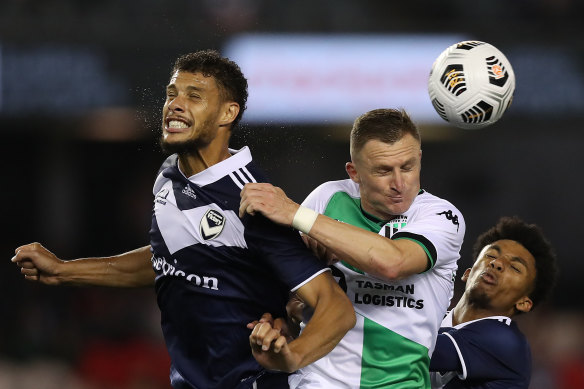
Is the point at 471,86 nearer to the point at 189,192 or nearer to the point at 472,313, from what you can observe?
the point at 472,313

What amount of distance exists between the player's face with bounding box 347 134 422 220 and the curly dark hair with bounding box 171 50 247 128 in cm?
64

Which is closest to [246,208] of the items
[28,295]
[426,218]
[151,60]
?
[426,218]

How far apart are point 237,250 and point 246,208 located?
1.11ft

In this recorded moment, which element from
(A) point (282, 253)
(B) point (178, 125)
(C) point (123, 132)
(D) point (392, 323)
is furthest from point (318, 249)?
(C) point (123, 132)

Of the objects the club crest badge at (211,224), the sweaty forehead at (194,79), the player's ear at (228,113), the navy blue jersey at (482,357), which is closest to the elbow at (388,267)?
the club crest badge at (211,224)

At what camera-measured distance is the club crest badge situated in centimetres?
432

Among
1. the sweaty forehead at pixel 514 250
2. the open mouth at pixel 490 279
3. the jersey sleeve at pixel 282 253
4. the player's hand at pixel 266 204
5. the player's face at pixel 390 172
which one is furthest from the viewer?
the sweaty forehead at pixel 514 250

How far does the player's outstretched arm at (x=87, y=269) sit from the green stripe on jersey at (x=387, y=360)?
4.31ft

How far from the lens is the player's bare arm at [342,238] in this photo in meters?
4.07

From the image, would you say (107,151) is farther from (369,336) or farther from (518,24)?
(369,336)

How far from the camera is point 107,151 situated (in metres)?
16.2

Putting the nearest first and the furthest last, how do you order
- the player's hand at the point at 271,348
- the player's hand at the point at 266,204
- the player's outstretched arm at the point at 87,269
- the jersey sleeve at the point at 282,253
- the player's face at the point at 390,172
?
the player's hand at the point at 271,348
the player's hand at the point at 266,204
the jersey sleeve at the point at 282,253
the player's face at the point at 390,172
the player's outstretched arm at the point at 87,269

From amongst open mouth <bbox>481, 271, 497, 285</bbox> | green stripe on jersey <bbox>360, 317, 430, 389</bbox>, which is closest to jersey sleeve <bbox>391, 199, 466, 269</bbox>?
green stripe on jersey <bbox>360, 317, 430, 389</bbox>

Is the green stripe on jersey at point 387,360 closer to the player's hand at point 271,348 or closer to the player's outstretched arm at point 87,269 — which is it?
the player's hand at point 271,348
